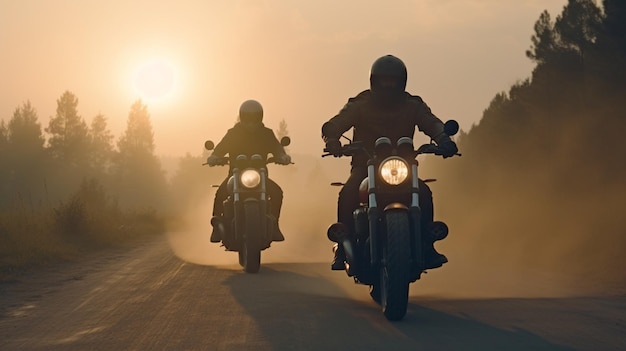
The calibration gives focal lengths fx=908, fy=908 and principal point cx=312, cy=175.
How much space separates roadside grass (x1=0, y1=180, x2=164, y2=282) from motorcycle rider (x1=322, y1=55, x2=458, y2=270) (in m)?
5.70

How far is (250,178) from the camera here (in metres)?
13.1

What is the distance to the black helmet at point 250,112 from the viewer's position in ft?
47.2

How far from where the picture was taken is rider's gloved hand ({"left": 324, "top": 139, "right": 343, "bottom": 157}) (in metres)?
8.64

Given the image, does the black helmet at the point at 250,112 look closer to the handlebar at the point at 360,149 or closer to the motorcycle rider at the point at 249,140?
the motorcycle rider at the point at 249,140

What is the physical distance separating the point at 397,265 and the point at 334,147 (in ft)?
5.30

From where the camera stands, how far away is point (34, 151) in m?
101

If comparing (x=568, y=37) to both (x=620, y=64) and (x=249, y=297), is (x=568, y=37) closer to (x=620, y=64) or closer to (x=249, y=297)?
(x=620, y=64)

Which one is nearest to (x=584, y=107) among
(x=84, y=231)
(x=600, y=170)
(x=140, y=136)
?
(x=600, y=170)

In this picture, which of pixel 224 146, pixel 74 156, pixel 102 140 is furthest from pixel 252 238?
pixel 102 140

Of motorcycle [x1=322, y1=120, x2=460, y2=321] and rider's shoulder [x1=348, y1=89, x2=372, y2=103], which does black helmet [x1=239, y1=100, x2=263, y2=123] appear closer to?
rider's shoulder [x1=348, y1=89, x2=372, y2=103]

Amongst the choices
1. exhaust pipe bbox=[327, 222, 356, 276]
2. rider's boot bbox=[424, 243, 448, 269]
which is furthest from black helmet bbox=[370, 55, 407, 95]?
rider's boot bbox=[424, 243, 448, 269]

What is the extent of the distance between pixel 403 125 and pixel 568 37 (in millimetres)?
29607

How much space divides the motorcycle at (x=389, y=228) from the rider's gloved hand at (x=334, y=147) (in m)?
0.05

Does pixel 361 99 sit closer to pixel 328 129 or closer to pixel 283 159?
pixel 328 129
